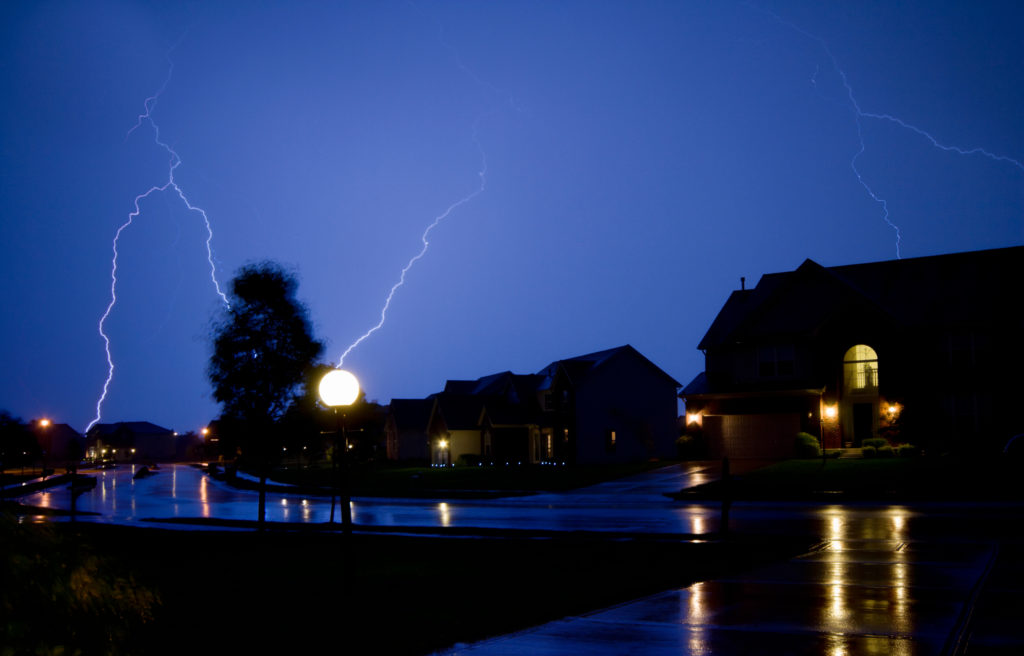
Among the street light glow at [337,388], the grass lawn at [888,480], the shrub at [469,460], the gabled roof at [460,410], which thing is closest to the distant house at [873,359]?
the grass lawn at [888,480]

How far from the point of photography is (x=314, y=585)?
46.5 feet

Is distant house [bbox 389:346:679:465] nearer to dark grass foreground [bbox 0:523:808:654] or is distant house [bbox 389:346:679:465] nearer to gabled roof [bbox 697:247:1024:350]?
gabled roof [bbox 697:247:1024:350]

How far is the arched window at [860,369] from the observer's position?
46062 mm

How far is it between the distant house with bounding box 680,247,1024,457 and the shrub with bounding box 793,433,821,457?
137cm

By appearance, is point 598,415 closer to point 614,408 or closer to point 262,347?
point 614,408

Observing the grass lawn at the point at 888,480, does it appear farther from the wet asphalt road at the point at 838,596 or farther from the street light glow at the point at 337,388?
the street light glow at the point at 337,388

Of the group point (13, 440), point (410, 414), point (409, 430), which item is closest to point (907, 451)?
point (409, 430)

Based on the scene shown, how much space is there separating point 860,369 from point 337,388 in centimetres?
3962

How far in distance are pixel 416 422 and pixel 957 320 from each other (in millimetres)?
59397

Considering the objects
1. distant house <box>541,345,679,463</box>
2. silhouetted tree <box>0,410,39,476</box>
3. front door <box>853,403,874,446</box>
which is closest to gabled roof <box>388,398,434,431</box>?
distant house <box>541,345,679,463</box>

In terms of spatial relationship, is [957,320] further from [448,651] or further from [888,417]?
[448,651]

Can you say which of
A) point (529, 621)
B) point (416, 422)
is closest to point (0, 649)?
point (529, 621)

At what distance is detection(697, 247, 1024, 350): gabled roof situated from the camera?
148 feet

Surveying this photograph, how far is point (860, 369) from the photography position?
153ft
